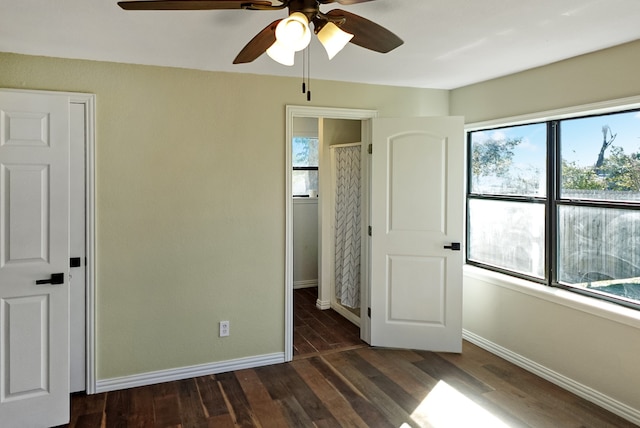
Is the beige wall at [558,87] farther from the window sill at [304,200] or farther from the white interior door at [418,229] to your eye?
the window sill at [304,200]

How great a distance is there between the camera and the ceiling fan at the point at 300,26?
1.53 metres

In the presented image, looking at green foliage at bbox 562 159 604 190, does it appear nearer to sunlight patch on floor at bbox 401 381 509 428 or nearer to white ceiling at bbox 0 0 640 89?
white ceiling at bbox 0 0 640 89

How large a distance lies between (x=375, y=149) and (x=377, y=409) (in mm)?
2088

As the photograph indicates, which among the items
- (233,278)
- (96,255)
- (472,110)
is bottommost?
(233,278)

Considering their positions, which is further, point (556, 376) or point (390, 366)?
point (390, 366)

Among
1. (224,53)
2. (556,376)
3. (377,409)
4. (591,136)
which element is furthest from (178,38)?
(556,376)

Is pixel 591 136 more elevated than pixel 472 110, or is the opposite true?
pixel 472 110

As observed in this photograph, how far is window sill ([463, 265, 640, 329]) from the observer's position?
9.14ft

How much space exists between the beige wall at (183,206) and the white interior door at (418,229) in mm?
692

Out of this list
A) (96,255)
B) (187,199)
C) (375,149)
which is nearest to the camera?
(96,255)

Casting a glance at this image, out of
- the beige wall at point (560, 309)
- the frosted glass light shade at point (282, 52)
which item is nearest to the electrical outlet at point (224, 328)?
the beige wall at point (560, 309)

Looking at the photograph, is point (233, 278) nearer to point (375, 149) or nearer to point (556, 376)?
point (375, 149)

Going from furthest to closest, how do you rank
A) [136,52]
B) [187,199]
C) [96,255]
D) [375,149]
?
[375,149], [187,199], [96,255], [136,52]

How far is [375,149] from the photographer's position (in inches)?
151
